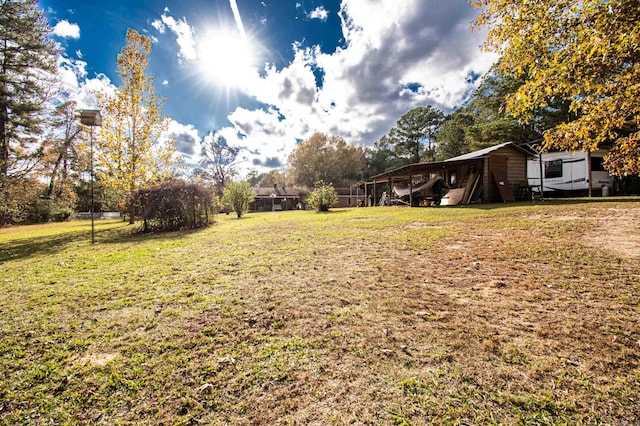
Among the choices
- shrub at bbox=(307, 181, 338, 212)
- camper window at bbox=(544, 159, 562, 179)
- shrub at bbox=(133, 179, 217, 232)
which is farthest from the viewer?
shrub at bbox=(307, 181, 338, 212)

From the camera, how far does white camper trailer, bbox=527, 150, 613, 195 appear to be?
14.2m

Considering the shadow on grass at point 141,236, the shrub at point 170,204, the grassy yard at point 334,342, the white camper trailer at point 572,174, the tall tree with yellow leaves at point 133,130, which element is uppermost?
the tall tree with yellow leaves at point 133,130

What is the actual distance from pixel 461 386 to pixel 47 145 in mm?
28905

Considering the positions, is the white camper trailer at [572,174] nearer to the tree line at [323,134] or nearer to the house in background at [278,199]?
the tree line at [323,134]

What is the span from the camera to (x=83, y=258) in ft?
17.1

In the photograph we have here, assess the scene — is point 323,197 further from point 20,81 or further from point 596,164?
point 20,81

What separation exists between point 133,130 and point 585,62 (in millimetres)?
15479

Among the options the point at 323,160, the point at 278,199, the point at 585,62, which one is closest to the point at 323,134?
the point at 323,160

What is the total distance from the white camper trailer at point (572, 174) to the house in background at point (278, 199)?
93.3 ft

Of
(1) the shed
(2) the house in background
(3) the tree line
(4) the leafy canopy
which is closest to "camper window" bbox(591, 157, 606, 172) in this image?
(3) the tree line

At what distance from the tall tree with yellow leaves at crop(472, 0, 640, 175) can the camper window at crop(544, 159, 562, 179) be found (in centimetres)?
1580

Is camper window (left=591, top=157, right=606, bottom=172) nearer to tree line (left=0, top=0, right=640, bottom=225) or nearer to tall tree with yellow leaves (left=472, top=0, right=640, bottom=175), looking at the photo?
tree line (left=0, top=0, right=640, bottom=225)

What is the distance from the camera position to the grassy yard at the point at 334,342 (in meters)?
1.35

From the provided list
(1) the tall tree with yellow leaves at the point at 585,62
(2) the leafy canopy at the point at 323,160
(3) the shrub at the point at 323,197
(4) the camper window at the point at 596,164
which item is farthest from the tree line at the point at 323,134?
(3) the shrub at the point at 323,197
